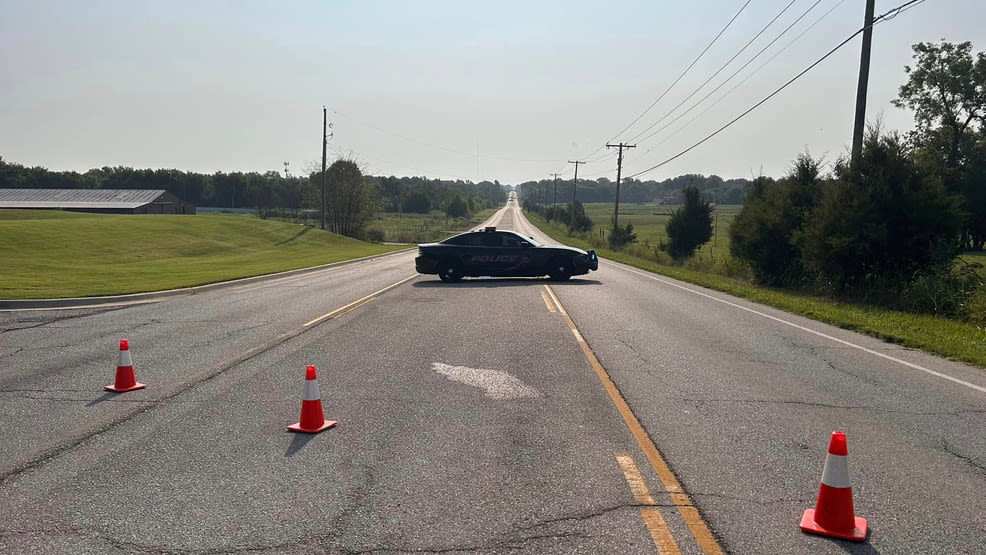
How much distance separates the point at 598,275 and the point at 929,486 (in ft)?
75.8

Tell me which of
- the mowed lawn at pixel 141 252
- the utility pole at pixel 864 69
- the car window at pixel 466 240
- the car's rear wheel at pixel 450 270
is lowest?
the mowed lawn at pixel 141 252

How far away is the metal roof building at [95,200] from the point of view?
78250mm

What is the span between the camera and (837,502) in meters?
4.43

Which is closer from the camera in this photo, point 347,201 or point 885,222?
point 885,222

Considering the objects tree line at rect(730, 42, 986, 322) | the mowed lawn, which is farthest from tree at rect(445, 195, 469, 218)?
tree line at rect(730, 42, 986, 322)

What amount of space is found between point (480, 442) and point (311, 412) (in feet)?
5.06

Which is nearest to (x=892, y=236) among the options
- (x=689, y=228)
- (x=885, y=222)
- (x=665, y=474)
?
(x=885, y=222)

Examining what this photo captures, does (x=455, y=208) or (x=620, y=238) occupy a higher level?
(x=455, y=208)

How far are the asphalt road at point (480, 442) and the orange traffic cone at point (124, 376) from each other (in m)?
0.16

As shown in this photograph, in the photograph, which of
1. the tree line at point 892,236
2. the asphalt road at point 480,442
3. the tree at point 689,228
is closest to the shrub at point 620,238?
the tree at point 689,228

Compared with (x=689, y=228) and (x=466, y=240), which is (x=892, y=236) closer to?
(x=466, y=240)

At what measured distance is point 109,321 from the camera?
14.2 meters

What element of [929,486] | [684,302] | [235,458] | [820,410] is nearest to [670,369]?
[820,410]

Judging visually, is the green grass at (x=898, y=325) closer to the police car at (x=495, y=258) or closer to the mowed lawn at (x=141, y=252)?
the police car at (x=495, y=258)
